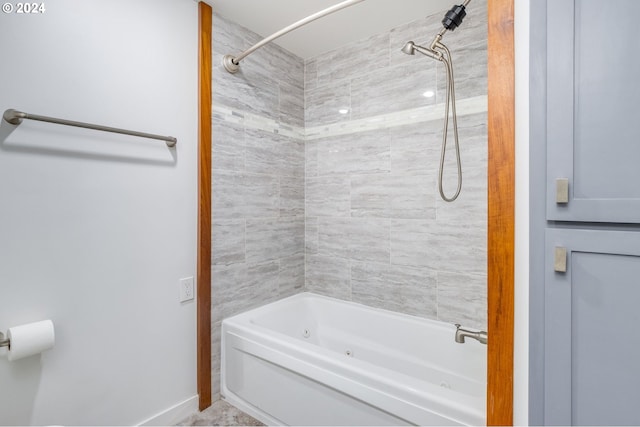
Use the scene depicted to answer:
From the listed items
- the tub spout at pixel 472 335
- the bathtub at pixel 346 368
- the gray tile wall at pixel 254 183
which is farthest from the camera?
the gray tile wall at pixel 254 183

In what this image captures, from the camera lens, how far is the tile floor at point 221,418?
1756 mm

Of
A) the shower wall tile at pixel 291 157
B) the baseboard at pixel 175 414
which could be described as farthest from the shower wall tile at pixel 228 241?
the baseboard at pixel 175 414

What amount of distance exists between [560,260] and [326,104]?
6.37 ft

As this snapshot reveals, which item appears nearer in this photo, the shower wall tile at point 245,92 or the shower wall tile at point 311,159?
the shower wall tile at point 245,92

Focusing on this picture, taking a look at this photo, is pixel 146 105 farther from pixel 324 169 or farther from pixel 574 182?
pixel 574 182

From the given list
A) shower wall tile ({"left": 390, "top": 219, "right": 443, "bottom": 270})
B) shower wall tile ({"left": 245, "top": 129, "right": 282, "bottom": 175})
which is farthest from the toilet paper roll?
shower wall tile ({"left": 390, "top": 219, "right": 443, "bottom": 270})

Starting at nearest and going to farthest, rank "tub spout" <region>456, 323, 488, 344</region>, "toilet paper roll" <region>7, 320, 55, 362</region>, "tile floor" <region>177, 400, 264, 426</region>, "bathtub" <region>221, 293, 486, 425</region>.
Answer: "toilet paper roll" <region>7, 320, 55, 362</region> < "bathtub" <region>221, 293, 486, 425</region> < "tub spout" <region>456, 323, 488, 344</region> < "tile floor" <region>177, 400, 264, 426</region>

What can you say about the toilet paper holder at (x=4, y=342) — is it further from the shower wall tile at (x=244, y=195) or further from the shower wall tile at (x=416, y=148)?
the shower wall tile at (x=416, y=148)

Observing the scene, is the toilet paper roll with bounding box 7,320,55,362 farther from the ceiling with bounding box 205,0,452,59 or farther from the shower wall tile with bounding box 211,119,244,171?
the ceiling with bounding box 205,0,452,59

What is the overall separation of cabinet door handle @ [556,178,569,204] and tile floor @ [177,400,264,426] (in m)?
1.81

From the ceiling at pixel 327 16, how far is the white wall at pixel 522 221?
3.46ft

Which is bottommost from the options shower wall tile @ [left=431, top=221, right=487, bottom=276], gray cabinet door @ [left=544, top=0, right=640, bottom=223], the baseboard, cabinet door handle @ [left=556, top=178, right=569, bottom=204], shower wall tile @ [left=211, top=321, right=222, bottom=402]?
the baseboard

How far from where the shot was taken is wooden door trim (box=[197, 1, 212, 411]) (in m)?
1.85

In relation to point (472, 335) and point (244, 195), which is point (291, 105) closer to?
point (244, 195)
